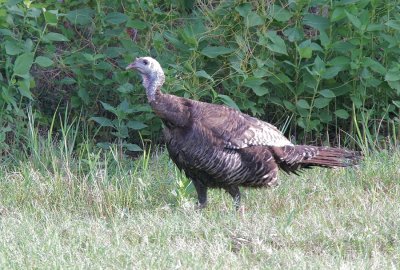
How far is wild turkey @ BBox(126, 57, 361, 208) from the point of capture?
703cm

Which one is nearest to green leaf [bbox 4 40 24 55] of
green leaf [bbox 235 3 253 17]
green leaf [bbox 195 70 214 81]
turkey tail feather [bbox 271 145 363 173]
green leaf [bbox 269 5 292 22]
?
green leaf [bbox 195 70 214 81]

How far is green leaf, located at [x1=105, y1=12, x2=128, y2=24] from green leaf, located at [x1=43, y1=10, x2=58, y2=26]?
1.81ft

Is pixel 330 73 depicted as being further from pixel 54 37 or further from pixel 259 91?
pixel 54 37

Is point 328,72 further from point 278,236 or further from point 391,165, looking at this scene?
point 278,236

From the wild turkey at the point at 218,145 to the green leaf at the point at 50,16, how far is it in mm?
1023

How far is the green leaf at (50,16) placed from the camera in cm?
805

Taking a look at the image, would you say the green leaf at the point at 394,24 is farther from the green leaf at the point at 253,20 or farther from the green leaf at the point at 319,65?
the green leaf at the point at 253,20

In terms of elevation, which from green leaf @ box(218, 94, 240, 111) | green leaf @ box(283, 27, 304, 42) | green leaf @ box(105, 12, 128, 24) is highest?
green leaf @ box(283, 27, 304, 42)

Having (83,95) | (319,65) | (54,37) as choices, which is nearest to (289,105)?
(319,65)

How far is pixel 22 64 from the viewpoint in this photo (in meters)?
7.97

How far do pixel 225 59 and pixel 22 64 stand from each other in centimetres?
169

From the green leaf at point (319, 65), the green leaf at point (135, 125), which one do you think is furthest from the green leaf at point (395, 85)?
the green leaf at point (135, 125)

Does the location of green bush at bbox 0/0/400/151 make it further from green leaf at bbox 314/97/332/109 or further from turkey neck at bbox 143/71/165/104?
turkey neck at bbox 143/71/165/104

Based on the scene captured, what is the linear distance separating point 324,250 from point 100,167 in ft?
8.39
